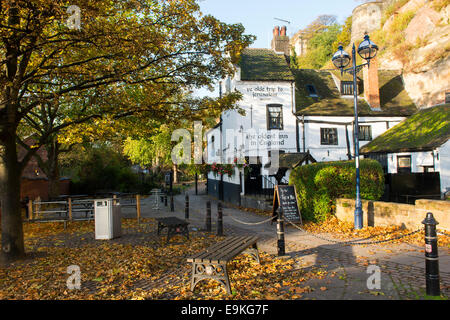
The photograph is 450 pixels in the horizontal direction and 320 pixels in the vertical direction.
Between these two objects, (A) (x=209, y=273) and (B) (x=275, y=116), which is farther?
(B) (x=275, y=116)

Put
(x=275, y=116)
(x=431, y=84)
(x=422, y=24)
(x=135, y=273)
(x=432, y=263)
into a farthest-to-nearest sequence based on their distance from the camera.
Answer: (x=422, y=24) → (x=431, y=84) → (x=275, y=116) → (x=135, y=273) → (x=432, y=263)

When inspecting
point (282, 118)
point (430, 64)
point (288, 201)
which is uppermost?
point (430, 64)

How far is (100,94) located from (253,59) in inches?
631

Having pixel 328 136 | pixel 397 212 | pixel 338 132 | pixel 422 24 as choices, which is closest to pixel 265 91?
pixel 328 136

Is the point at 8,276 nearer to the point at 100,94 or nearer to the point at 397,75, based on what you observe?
the point at 100,94

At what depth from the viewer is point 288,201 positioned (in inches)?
468

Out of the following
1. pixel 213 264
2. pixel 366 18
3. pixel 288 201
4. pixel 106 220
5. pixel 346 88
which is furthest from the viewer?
pixel 366 18

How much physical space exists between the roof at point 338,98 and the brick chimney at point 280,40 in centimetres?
281

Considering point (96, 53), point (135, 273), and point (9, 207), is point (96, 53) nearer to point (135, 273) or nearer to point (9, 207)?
point (9, 207)

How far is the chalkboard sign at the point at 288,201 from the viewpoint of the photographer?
11664 millimetres

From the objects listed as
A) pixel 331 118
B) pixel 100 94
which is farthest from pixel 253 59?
pixel 100 94

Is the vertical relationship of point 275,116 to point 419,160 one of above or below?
above

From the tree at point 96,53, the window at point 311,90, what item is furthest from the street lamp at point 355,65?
the window at point 311,90

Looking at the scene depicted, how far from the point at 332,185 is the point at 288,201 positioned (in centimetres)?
173
